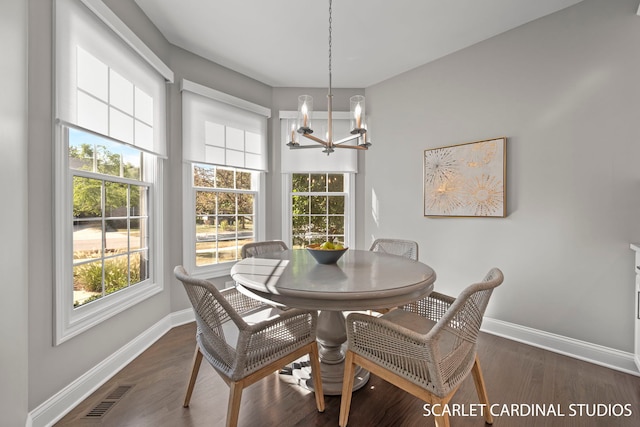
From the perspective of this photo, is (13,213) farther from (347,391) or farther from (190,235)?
(347,391)

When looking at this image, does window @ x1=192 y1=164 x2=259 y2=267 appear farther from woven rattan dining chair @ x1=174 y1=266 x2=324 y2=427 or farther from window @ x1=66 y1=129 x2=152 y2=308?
woven rattan dining chair @ x1=174 y1=266 x2=324 y2=427

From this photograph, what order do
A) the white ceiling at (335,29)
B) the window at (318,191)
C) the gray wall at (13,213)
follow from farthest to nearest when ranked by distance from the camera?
the window at (318,191), the white ceiling at (335,29), the gray wall at (13,213)

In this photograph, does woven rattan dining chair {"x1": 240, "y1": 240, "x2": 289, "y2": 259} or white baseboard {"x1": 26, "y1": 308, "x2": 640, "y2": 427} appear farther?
woven rattan dining chair {"x1": 240, "y1": 240, "x2": 289, "y2": 259}

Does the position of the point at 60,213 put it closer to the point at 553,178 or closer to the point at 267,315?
the point at 267,315

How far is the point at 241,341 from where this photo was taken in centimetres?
131

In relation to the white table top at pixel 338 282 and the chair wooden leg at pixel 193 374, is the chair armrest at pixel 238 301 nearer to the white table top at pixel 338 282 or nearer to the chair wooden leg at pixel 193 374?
the white table top at pixel 338 282

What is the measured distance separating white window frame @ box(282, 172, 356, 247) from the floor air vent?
2.25 m

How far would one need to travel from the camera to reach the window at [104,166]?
1.73 metres

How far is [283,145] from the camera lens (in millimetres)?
3783

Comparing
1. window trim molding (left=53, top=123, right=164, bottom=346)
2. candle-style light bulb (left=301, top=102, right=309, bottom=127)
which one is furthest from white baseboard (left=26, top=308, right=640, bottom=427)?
candle-style light bulb (left=301, top=102, right=309, bottom=127)

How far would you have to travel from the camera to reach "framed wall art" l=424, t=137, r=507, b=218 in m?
2.73

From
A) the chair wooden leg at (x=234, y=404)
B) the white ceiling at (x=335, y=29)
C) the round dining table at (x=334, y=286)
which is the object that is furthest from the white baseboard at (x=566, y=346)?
the white ceiling at (x=335, y=29)

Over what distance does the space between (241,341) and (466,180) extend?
8.77 ft

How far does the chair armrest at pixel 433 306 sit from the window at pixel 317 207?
80.3 inches
